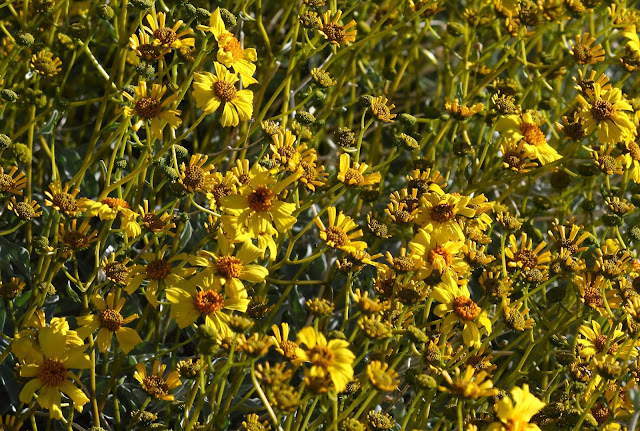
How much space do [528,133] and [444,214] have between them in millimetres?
460

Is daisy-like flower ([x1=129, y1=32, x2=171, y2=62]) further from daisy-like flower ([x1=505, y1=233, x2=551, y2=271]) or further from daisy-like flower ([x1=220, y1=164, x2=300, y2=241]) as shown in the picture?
daisy-like flower ([x1=505, y1=233, x2=551, y2=271])

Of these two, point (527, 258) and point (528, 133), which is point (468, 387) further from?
point (528, 133)

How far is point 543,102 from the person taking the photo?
2.72 metres

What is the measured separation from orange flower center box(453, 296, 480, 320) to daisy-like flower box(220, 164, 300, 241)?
0.40m

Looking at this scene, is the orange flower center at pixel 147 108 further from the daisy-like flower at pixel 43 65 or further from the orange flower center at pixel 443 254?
the orange flower center at pixel 443 254

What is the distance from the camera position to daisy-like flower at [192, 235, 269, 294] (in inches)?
67.2

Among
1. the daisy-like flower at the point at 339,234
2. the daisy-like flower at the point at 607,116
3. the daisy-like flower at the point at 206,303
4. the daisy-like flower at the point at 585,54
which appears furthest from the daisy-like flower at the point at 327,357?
the daisy-like flower at the point at 585,54

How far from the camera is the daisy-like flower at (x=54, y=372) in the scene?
1.70 metres

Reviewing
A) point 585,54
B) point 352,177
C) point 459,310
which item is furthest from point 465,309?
point 585,54

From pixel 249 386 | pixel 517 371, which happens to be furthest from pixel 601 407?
pixel 249 386

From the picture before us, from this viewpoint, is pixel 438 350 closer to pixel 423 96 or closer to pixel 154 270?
pixel 154 270

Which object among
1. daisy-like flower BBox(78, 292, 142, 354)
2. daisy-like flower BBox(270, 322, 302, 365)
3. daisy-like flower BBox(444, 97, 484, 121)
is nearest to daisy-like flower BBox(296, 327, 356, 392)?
daisy-like flower BBox(270, 322, 302, 365)

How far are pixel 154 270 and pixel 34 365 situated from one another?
31 cm

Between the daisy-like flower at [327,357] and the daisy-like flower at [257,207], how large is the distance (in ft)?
1.16
